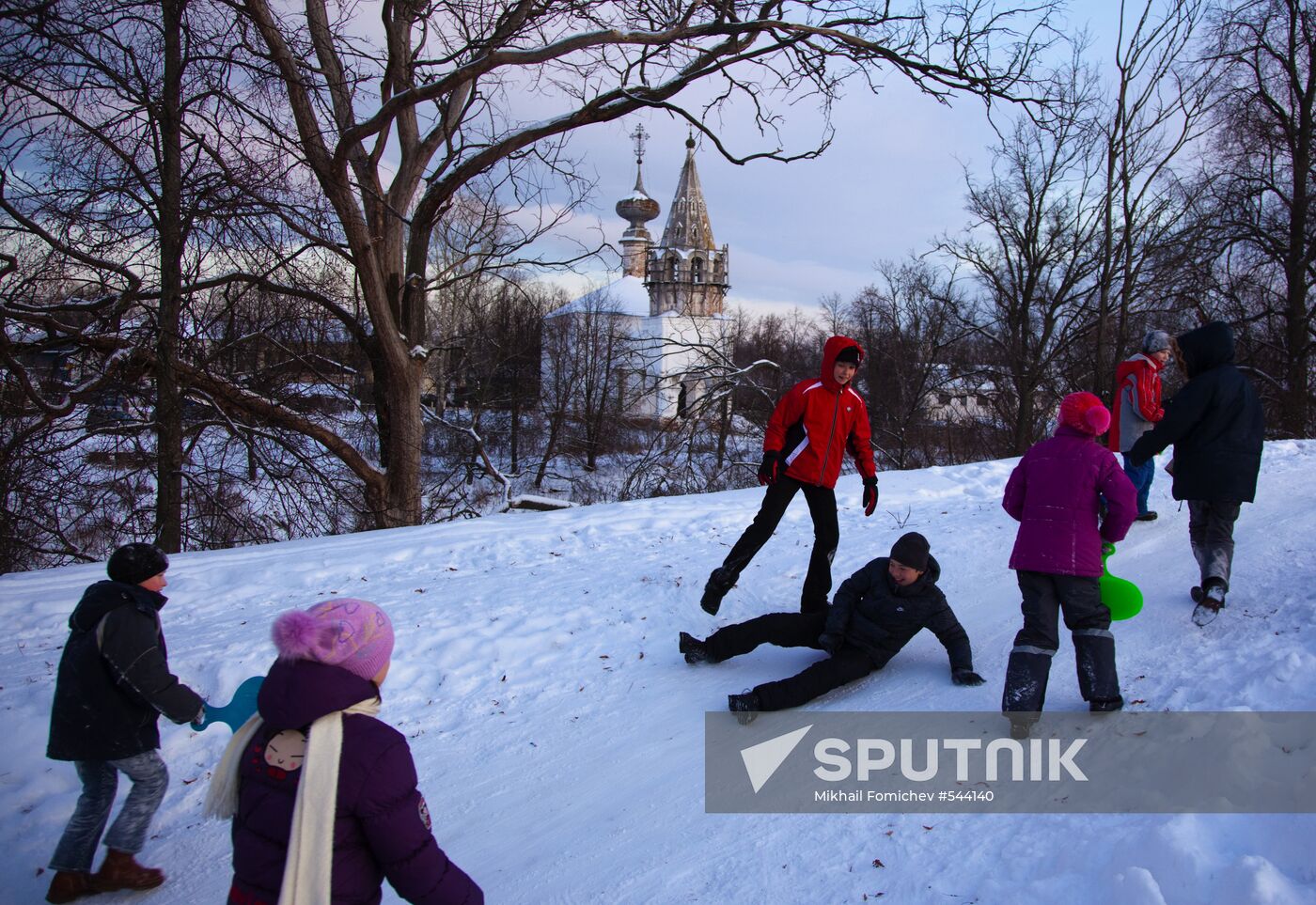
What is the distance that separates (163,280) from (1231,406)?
9822mm

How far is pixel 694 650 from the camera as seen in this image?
518cm

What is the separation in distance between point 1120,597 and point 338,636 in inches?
145

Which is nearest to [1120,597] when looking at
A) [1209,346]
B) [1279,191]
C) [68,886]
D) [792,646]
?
[792,646]

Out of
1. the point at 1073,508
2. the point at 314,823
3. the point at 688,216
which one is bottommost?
the point at 314,823

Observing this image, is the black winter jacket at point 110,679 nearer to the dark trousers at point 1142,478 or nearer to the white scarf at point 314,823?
the white scarf at point 314,823

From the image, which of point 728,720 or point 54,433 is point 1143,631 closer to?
point 728,720

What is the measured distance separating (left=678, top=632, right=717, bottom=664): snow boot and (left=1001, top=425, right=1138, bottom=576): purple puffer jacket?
195cm

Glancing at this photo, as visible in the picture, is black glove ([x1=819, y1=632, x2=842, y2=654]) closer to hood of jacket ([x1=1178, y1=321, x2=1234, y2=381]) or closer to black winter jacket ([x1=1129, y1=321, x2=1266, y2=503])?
black winter jacket ([x1=1129, y1=321, x2=1266, y2=503])

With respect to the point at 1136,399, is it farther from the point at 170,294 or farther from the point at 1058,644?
the point at 170,294

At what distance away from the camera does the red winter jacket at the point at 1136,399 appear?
7.22 m

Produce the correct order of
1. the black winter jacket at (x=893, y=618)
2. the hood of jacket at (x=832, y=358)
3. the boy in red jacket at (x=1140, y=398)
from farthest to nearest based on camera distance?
the boy in red jacket at (x=1140, y=398) < the hood of jacket at (x=832, y=358) < the black winter jacket at (x=893, y=618)

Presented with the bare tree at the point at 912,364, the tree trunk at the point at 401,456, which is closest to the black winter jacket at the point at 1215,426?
the tree trunk at the point at 401,456

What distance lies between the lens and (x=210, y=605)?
638cm

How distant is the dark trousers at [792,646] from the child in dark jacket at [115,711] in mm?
2727
